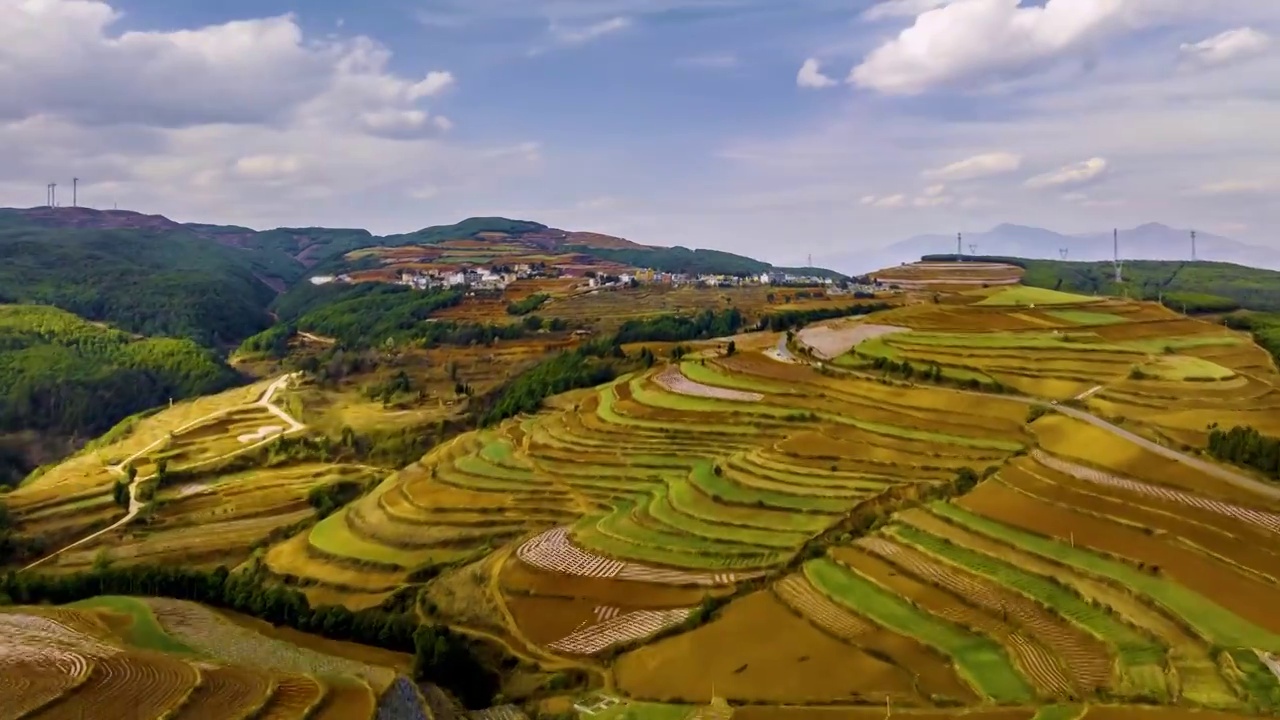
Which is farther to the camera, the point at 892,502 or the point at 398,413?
the point at 398,413

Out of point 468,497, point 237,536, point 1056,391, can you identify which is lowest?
point 237,536

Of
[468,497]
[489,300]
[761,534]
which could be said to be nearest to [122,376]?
[489,300]

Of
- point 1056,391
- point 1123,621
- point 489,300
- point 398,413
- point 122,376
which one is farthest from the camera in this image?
point 489,300

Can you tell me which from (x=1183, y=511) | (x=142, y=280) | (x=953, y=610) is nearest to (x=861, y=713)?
(x=953, y=610)

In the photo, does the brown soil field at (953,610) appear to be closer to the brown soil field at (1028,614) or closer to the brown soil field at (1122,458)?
the brown soil field at (1028,614)

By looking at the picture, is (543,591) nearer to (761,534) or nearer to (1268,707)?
(761,534)

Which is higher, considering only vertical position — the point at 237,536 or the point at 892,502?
the point at 892,502
